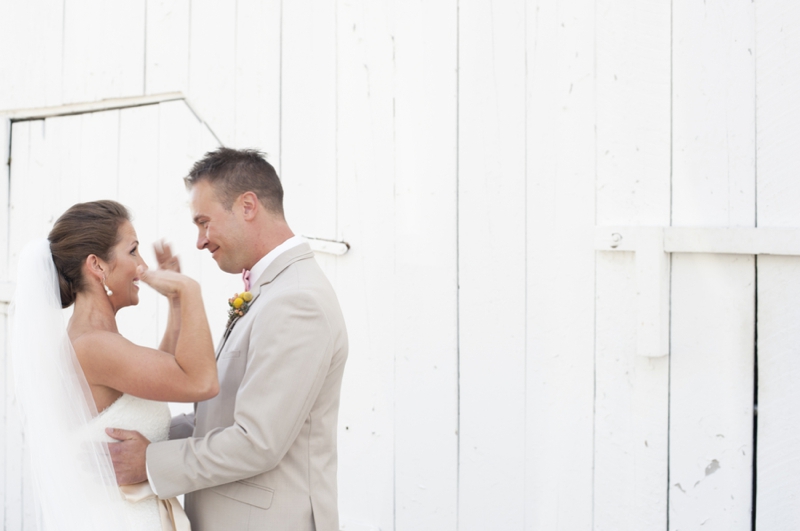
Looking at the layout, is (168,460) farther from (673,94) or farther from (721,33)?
(721,33)

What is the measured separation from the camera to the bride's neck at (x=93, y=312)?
186 centimetres

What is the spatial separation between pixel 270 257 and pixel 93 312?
496 millimetres

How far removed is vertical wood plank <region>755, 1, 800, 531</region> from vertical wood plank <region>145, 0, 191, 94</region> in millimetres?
2310

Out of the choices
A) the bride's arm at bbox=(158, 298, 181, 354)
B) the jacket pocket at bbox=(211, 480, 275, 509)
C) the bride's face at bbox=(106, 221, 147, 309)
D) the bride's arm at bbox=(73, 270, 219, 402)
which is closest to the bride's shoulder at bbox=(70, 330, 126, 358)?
the bride's arm at bbox=(73, 270, 219, 402)

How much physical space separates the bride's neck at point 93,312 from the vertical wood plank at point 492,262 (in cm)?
118

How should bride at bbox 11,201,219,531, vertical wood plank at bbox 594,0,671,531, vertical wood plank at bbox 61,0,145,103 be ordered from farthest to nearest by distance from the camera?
vertical wood plank at bbox 61,0,145,103, vertical wood plank at bbox 594,0,671,531, bride at bbox 11,201,219,531

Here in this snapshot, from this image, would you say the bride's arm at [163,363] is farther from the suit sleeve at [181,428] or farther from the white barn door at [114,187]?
the white barn door at [114,187]

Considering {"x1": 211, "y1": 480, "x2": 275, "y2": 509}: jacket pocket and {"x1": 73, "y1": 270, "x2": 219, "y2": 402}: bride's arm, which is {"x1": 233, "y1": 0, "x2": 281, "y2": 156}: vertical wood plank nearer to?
{"x1": 73, "y1": 270, "x2": 219, "y2": 402}: bride's arm

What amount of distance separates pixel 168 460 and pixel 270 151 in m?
1.56

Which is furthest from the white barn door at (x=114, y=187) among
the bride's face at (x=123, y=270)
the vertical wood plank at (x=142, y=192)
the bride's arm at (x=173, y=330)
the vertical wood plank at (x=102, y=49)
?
the bride's face at (x=123, y=270)

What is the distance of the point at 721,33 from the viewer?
203cm

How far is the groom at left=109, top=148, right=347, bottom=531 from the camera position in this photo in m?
1.65

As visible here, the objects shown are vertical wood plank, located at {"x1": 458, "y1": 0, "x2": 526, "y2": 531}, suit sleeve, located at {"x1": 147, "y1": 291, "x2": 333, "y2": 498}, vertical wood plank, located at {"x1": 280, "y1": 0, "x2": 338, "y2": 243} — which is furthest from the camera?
vertical wood plank, located at {"x1": 280, "y1": 0, "x2": 338, "y2": 243}

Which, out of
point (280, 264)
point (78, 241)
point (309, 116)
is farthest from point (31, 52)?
point (280, 264)
